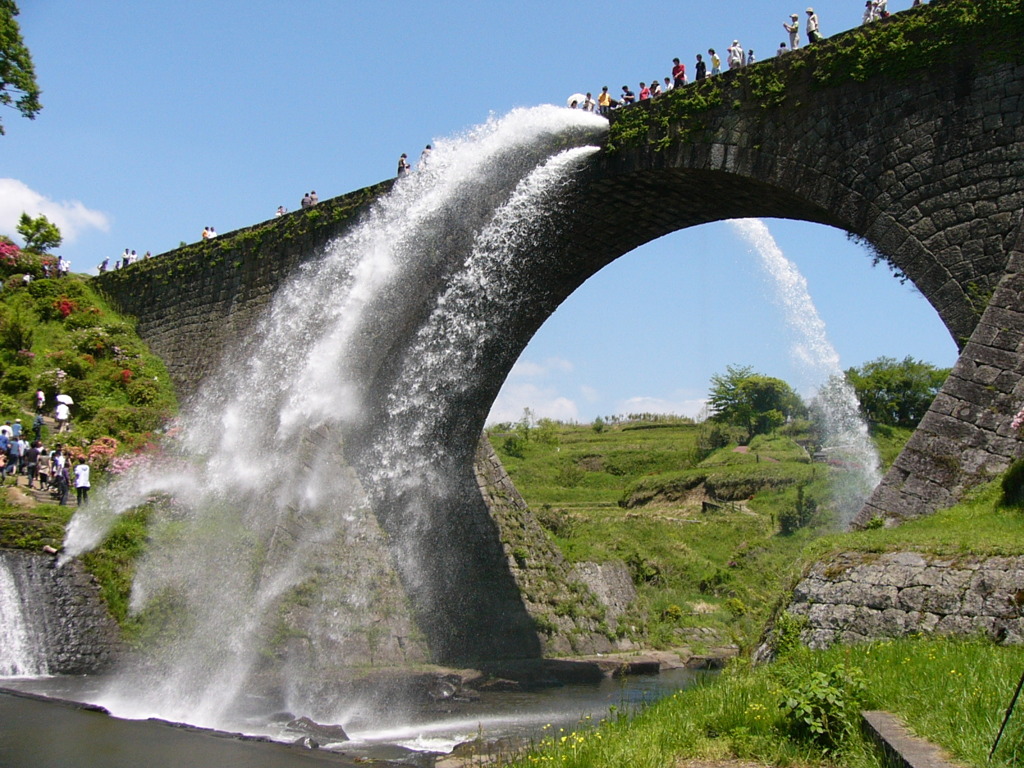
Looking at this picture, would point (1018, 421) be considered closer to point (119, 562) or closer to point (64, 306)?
point (119, 562)

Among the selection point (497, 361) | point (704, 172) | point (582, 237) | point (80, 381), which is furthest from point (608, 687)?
point (80, 381)

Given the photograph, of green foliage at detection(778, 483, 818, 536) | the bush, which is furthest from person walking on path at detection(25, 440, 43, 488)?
green foliage at detection(778, 483, 818, 536)

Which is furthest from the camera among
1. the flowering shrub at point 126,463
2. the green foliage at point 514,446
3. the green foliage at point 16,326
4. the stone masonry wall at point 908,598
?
the green foliage at point 514,446

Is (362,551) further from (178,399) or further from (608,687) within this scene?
(178,399)

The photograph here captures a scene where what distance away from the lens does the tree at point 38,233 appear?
Result: 86.8ft

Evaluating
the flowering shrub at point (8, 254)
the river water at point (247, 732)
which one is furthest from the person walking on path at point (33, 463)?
the flowering shrub at point (8, 254)

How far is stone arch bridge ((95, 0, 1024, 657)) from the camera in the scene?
857 centimetres

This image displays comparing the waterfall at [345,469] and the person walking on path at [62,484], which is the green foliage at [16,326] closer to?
the waterfall at [345,469]

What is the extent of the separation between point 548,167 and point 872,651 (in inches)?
396

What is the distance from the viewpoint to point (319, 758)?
8.89m

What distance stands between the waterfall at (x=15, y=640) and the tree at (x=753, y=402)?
37.1 meters

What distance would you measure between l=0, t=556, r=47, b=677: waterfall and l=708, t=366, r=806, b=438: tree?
37.1m

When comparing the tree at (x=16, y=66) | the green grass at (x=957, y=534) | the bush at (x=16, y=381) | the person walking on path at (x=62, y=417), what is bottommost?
the green grass at (x=957, y=534)

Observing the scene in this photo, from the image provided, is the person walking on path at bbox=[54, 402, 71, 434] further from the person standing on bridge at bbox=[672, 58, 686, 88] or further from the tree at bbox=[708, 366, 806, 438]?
the tree at bbox=[708, 366, 806, 438]
